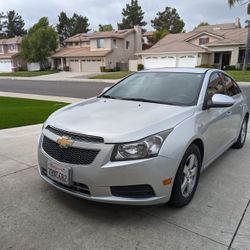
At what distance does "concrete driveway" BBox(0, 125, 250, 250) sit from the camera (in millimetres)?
2562

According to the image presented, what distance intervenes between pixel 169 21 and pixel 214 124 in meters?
71.3

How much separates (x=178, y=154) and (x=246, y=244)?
40.5 inches

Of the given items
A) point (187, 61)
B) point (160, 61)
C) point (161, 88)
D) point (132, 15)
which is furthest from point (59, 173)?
point (132, 15)

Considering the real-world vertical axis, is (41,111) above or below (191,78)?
below

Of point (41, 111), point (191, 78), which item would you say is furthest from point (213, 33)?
point (191, 78)

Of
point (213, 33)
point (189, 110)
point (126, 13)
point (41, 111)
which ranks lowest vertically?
point (41, 111)

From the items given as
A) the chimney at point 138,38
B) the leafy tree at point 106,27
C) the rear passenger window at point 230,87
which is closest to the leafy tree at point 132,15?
the leafy tree at point 106,27

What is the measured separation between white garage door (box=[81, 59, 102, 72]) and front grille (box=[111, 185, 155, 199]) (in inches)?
1531

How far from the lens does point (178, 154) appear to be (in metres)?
2.80

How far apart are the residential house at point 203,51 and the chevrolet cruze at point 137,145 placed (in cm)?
3180

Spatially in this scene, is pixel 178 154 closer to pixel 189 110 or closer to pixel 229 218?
pixel 189 110

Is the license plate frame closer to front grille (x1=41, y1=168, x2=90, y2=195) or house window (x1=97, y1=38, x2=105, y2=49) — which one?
front grille (x1=41, y1=168, x2=90, y2=195)

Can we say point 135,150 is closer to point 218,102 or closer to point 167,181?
point 167,181

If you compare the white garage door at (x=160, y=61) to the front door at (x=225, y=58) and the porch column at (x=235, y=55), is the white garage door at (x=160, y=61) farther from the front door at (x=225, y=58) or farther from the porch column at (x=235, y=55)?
the porch column at (x=235, y=55)
